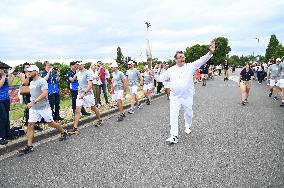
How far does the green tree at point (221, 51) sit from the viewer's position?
420 feet

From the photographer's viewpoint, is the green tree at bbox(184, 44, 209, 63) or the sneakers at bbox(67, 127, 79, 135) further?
the green tree at bbox(184, 44, 209, 63)

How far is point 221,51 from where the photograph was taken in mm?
129625

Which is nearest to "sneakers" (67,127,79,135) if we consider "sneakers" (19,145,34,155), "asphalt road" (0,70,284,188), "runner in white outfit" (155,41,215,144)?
"asphalt road" (0,70,284,188)

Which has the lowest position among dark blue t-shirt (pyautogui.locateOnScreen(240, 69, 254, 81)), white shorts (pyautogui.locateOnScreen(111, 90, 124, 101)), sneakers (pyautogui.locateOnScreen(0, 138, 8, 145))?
sneakers (pyautogui.locateOnScreen(0, 138, 8, 145))

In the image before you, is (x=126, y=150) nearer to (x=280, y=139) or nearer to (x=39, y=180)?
(x=39, y=180)

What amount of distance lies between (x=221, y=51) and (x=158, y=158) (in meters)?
126

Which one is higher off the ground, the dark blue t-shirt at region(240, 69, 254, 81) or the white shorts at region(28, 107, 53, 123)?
the dark blue t-shirt at region(240, 69, 254, 81)

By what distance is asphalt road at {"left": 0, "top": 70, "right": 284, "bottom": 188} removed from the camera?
580 cm

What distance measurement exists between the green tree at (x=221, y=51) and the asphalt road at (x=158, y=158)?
393ft

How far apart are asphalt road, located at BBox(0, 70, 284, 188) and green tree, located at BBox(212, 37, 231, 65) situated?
11973 centimetres

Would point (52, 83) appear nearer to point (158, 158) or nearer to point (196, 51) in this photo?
point (158, 158)

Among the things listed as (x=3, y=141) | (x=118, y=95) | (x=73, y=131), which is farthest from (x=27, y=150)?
(x=118, y=95)

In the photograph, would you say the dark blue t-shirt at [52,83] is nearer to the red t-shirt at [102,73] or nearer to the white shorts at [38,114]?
the white shorts at [38,114]

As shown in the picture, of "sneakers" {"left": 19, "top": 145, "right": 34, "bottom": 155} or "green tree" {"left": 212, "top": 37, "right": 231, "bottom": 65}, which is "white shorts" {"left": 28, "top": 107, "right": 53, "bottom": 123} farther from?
"green tree" {"left": 212, "top": 37, "right": 231, "bottom": 65}
